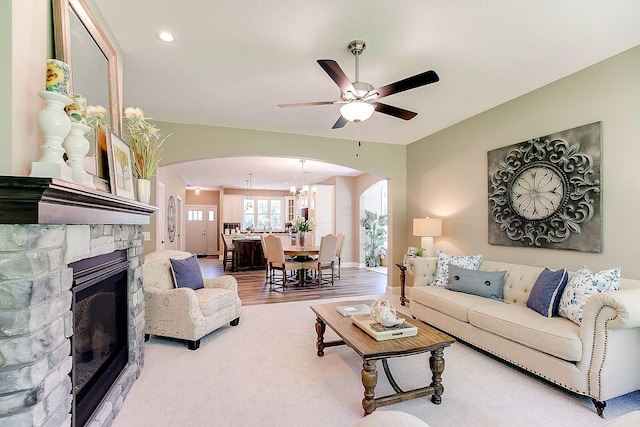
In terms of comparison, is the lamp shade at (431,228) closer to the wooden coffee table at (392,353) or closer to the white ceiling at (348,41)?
the white ceiling at (348,41)

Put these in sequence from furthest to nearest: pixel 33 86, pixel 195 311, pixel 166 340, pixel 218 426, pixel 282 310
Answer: pixel 282 310 < pixel 166 340 < pixel 195 311 < pixel 218 426 < pixel 33 86

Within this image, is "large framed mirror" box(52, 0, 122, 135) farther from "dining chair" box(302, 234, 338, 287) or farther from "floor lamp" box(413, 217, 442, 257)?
"dining chair" box(302, 234, 338, 287)

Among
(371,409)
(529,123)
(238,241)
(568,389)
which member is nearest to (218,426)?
(371,409)

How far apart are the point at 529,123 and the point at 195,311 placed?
14.1 ft

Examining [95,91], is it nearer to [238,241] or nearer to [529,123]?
[529,123]

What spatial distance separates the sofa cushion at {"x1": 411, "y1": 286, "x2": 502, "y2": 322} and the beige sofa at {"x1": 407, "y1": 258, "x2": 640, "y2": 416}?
11 mm

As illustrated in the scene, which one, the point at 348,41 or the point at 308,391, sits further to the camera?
the point at 348,41

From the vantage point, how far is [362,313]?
9.13ft

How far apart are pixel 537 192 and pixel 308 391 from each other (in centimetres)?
318

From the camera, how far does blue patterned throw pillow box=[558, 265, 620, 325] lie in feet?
7.89

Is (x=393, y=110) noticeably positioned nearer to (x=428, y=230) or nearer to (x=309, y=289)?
(x=428, y=230)

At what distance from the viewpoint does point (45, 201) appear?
115 cm

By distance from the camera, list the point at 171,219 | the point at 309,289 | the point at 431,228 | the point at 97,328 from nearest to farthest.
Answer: the point at 97,328
the point at 431,228
the point at 309,289
the point at 171,219

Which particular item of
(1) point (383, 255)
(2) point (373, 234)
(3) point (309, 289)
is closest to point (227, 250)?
(3) point (309, 289)
